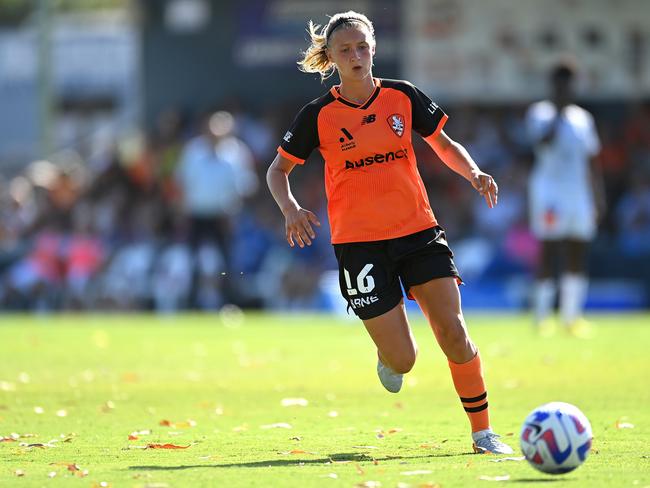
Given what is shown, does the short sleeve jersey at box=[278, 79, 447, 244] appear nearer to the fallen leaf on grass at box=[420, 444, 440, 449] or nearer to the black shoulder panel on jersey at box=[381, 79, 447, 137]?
the black shoulder panel on jersey at box=[381, 79, 447, 137]

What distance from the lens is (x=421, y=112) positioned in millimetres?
8586

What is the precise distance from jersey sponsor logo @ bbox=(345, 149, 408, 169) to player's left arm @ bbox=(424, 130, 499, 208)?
0.96 feet

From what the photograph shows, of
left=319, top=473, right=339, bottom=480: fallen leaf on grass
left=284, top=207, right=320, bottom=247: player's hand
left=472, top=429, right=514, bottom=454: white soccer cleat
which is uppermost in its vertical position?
left=284, top=207, right=320, bottom=247: player's hand

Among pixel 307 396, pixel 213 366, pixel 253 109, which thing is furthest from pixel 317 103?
pixel 253 109

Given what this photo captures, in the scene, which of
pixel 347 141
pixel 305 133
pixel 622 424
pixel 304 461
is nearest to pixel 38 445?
pixel 304 461

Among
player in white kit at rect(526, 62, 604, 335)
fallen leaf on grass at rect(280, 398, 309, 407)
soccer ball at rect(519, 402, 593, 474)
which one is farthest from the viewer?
player in white kit at rect(526, 62, 604, 335)

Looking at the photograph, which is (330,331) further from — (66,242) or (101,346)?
(66,242)

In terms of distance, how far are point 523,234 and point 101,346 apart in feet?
26.8

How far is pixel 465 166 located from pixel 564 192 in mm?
8257

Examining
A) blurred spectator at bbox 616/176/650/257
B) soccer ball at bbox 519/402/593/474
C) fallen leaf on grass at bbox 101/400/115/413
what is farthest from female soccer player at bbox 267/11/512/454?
blurred spectator at bbox 616/176/650/257

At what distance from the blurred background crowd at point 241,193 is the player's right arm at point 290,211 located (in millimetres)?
11634

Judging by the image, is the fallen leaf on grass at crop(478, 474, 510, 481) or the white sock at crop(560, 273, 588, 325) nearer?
the fallen leaf on grass at crop(478, 474, 510, 481)

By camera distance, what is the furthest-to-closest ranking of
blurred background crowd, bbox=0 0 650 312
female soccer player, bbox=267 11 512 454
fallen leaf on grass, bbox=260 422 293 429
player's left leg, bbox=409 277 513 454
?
blurred background crowd, bbox=0 0 650 312, fallen leaf on grass, bbox=260 422 293 429, female soccer player, bbox=267 11 512 454, player's left leg, bbox=409 277 513 454

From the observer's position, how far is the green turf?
7148 mm
